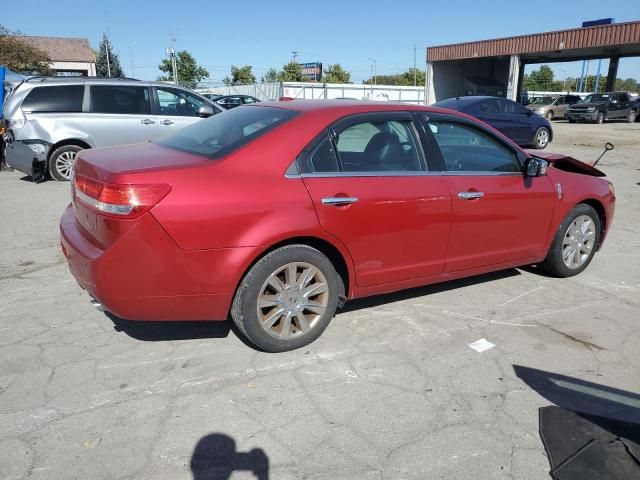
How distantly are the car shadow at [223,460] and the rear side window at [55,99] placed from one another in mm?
7943

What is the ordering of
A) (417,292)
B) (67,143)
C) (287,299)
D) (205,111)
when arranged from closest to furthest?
(287,299)
(417,292)
(67,143)
(205,111)

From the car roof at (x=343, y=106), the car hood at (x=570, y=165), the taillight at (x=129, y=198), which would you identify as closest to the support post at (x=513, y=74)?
the car hood at (x=570, y=165)

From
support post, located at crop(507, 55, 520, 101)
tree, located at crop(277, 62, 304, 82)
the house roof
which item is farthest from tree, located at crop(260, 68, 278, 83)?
support post, located at crop(507, 55, 520, 101)

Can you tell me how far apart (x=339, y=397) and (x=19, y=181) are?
886 cm

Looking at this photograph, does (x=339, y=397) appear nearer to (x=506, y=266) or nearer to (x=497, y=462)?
(x=497, y=462)

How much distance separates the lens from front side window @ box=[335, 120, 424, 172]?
356 centimetres

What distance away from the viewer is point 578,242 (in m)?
4.92

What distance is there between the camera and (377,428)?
106 inches

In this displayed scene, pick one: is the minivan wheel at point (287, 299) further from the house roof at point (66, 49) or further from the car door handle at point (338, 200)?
the house roof at point (66, 49)

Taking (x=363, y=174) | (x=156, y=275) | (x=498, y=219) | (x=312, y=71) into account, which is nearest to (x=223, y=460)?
(x=156, y=275)

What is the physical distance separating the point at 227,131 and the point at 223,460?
2197 mm

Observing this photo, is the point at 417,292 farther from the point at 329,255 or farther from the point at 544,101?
the point at 544,101

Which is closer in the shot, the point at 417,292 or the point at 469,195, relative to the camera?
the point at 469,195

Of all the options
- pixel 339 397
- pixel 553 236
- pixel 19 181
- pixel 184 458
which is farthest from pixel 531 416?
pixel 19 181
